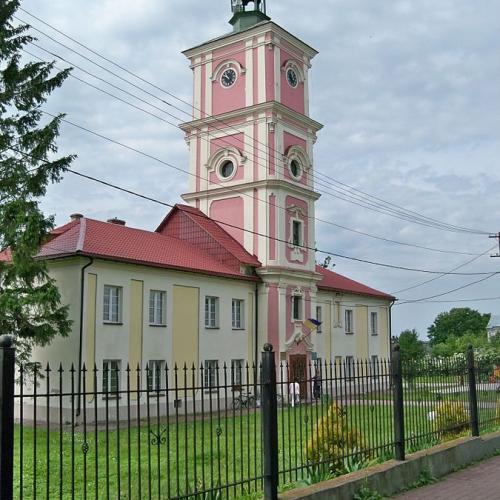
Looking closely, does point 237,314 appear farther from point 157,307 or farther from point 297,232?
point 297,232

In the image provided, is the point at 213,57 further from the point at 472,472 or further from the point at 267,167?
the point at 472,472

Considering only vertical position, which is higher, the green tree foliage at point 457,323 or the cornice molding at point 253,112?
the cornice molding at point 253,112

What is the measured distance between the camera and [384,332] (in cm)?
4084

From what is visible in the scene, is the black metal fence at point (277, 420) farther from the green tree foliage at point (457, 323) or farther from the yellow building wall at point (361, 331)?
the green tree foliage at point (457, 323)

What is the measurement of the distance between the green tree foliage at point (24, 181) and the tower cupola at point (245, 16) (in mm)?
17859

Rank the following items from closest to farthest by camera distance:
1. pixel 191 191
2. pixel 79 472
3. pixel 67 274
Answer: pixel 79 472 → pixel 67 274 → pixel 191 191

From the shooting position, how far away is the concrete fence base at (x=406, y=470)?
738 centimetres

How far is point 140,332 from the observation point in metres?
23.9

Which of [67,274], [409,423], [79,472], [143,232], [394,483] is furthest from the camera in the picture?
[143,232]

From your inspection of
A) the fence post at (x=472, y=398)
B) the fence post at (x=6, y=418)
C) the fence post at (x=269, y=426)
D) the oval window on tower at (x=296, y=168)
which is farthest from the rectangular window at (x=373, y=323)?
the fence post at (x=6, y=418)

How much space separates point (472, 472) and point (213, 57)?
28548 millimetres

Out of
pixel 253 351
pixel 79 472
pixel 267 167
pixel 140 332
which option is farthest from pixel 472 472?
pixel 267 167

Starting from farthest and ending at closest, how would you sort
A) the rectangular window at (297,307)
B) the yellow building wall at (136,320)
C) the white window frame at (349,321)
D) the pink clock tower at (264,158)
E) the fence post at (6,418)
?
1. the white window frame at (349,321)
2. the rectangular window at (297,307)
3. the pink clock tower at (264,158)
4. the yellow building wall at (136,320)
5. the fence post at (6,418)

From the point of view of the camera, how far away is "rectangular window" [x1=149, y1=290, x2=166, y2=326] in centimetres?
2459
